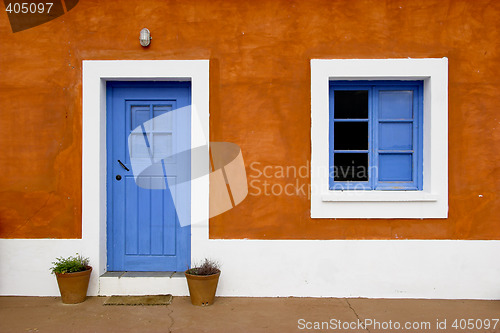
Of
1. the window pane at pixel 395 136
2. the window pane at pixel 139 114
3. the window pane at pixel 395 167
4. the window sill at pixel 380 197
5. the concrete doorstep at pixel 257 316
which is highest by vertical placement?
the window pane at pixel 139 114

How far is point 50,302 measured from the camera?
13.9 feet

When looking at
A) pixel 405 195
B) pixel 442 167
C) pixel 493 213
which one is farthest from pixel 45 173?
pixel 493 213

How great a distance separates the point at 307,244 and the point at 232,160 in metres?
1.23

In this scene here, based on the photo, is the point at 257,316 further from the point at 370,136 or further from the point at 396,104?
the point at 396,104

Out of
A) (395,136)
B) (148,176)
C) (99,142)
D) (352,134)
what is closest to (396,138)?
(395,136)

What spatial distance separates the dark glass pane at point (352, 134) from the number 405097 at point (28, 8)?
3.47 meters

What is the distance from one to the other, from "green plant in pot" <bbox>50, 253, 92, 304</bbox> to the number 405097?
2755mm

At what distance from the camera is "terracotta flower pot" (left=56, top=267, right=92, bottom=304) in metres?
4.11

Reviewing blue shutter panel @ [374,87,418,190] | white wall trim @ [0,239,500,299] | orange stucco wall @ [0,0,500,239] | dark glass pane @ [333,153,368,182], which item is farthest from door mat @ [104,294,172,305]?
blue shutter panel @ [374,87,418,190]

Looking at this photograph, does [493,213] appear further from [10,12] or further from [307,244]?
[10,12]

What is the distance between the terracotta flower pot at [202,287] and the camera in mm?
4027

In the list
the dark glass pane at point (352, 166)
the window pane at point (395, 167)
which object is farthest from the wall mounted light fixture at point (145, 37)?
the window pane at point (395, 167)

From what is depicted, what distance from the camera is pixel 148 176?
4559 mm

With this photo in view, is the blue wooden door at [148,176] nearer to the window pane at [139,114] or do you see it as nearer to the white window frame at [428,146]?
the window pane at [139,114]
